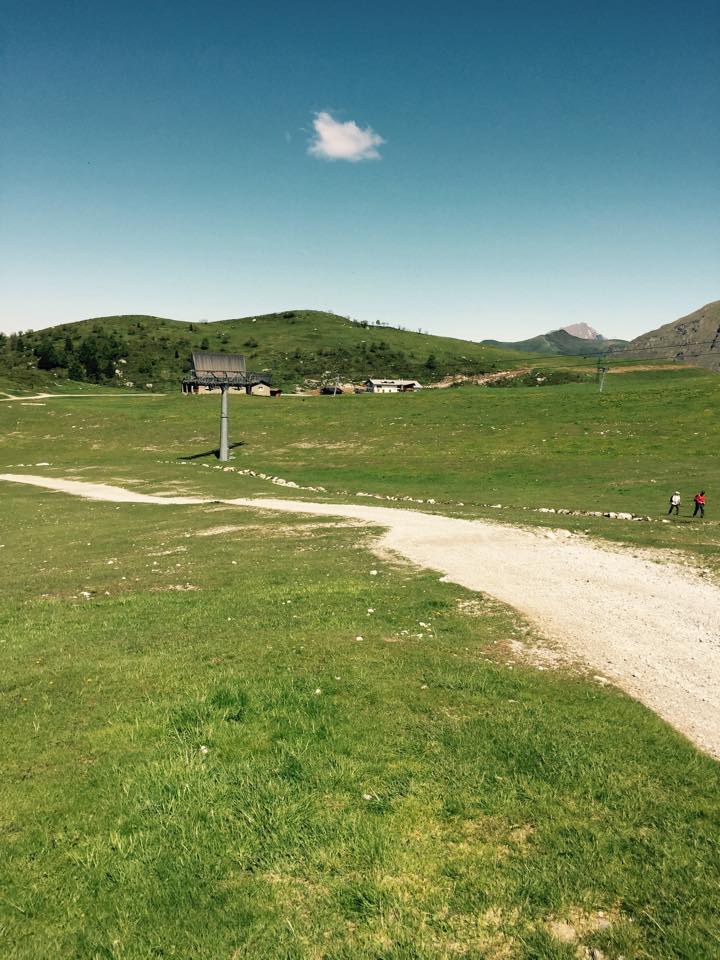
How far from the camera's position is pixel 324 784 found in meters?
8.08

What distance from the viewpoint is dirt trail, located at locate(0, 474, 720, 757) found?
11.6 m

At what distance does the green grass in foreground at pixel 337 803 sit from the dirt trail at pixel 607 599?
1.50 meters

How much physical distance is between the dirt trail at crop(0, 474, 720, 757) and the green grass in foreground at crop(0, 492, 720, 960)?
1.50 m

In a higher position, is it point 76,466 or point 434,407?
point 434,407

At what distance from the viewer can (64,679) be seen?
11.8 meters

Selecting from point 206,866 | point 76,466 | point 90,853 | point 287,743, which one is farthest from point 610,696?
point 76,466

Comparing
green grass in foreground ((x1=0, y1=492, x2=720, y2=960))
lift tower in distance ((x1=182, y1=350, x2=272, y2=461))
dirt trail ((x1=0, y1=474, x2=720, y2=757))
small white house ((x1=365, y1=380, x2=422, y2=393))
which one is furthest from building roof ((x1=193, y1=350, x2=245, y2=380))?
small white house ((x1=365, y1=380, x2=422, y2=393))

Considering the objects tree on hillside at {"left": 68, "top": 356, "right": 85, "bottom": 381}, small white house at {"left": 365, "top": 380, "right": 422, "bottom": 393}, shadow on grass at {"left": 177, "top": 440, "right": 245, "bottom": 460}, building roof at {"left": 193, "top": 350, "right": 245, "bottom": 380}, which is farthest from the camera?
tree on hillside at {"left": 68, "top": 356, "right": 85, "bottom": 381}

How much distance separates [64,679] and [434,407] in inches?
3243

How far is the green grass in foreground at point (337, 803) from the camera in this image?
595 centimetres

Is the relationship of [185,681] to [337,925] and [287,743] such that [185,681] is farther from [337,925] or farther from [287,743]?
[337,925]

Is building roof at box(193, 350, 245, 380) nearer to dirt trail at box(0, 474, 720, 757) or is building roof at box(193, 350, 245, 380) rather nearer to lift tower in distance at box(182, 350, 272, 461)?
lift tower in distance at box(182, 350, 272, 461)

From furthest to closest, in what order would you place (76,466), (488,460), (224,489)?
(76,466) < (488,460) < (224,489)

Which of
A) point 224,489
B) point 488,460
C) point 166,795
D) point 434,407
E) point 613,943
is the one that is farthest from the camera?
point 434,407
